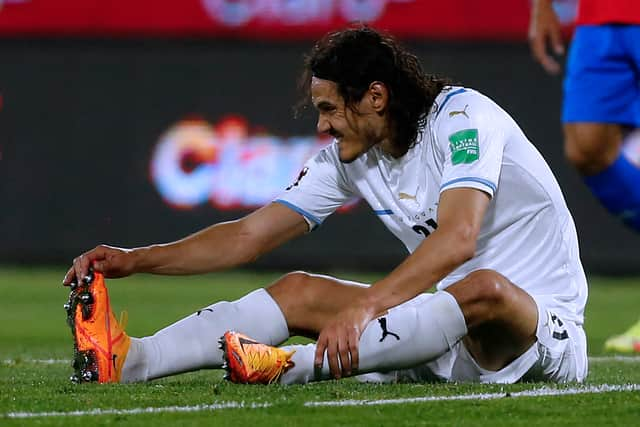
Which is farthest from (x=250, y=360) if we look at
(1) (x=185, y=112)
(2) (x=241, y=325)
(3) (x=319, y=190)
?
(1) (x=185, y=112)

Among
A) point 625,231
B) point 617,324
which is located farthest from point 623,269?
point 617,324

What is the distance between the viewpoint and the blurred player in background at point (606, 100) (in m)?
6.13

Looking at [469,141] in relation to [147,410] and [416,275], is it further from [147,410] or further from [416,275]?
[147,410]

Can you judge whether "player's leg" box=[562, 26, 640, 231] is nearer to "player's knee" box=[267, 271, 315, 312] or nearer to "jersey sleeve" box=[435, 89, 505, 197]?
"jersey sleeve" box=[435, 89, 505, 197]

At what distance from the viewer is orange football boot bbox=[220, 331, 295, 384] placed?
4168 millimetres

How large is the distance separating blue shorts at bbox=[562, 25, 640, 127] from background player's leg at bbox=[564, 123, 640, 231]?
55 millimetres

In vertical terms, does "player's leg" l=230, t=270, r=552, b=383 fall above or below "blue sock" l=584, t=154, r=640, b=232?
below

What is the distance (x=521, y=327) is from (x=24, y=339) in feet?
11.2

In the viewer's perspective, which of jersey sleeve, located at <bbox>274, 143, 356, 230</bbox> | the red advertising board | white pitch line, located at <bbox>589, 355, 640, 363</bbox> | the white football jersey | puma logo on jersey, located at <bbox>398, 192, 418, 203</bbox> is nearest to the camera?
the white football jersey

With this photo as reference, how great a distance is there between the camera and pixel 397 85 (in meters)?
4.53

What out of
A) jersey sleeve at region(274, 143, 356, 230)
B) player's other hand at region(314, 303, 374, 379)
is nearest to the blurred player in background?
jersey sleeve at region(274, 143, 356, 230)

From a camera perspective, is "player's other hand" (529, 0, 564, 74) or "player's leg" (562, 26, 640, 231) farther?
"player's other hand" (529, 0, 564, 74)

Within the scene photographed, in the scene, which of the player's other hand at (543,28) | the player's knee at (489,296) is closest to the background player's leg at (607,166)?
the player's other hand at (543,28)

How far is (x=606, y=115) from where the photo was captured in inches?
244
